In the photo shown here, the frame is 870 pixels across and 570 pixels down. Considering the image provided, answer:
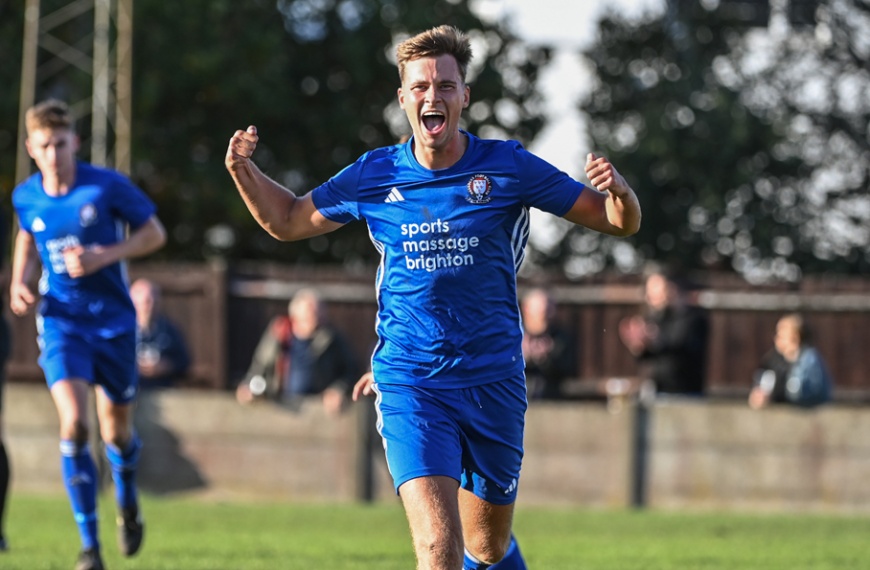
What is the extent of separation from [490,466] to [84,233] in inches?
158

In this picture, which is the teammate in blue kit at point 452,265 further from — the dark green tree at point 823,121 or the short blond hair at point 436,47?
the dark green tree at point 823,121

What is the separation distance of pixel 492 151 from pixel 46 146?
12.7 ft

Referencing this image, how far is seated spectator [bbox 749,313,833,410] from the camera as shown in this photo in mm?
15664

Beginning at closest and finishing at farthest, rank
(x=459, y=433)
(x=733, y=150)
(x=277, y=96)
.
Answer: (x=459, y=433) < (x=733, y=150) < (x=277, y=96)

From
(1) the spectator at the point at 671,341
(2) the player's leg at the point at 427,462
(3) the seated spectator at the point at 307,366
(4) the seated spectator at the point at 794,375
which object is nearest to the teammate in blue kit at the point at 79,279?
(2) the player's leg at the point at 427,462

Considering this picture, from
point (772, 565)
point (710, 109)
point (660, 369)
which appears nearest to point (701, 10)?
point (710, 109)

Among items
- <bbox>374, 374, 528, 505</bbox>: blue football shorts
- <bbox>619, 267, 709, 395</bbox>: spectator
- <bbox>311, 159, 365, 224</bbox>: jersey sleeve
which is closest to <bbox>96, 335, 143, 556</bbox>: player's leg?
<bbox>311, 159, 365, 224</bbox>: jersey sleeve

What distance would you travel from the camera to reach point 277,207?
698 centimetres

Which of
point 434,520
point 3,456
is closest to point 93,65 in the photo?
point 3,456

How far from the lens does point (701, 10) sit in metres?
32.9

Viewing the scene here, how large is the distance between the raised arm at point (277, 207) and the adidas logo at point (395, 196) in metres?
0.32

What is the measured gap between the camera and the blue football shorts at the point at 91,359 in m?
9.88

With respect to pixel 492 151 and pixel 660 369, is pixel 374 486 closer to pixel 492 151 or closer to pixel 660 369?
pixel 660 369

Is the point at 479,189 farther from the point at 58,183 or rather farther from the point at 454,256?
the point at 58,183
